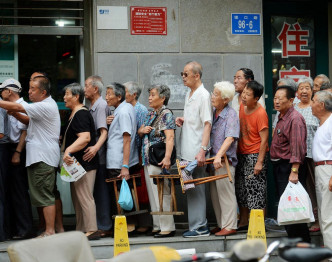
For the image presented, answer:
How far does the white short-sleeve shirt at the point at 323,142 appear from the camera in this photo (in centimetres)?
769

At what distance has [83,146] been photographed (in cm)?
816

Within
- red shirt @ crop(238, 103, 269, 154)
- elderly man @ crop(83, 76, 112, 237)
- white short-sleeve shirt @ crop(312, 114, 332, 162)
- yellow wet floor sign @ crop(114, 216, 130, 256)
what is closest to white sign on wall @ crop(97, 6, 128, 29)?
elderly man @ crop(83, 76, 112, 237)

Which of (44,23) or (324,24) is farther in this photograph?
(324,24)

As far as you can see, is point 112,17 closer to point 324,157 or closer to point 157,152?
point 157,152

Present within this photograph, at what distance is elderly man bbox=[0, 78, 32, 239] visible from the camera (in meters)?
8.38

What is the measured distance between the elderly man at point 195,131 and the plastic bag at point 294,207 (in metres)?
1.10

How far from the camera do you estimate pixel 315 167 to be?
7.90 metres

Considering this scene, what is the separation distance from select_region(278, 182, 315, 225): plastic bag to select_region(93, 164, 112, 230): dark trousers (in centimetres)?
229

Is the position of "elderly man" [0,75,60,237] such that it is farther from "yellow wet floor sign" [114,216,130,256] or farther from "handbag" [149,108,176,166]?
"handbag" [149,108,176,166]

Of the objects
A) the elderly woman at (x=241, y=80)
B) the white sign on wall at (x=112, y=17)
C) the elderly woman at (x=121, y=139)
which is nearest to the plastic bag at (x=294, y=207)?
the elderly woman at (x=241, y=80)

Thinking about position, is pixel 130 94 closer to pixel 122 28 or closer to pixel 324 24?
pixel 122 28

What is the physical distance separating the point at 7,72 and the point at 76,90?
185 centimetres

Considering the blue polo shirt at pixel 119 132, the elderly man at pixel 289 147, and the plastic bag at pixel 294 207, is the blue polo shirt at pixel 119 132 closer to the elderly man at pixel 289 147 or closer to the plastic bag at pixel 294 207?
the elderly man at pixel 289 147

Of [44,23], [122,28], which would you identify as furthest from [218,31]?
[44,23]
